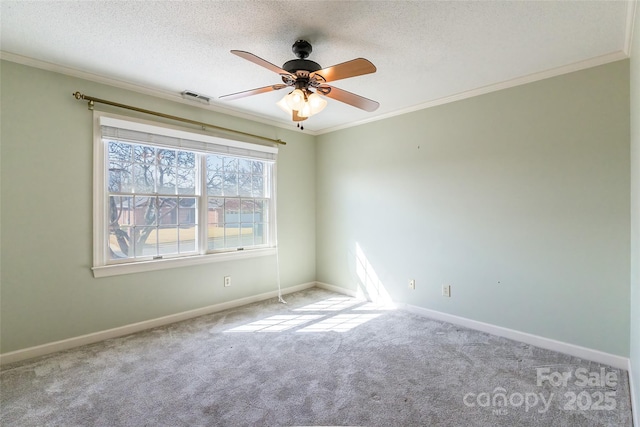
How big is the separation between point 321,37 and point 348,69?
453 mm

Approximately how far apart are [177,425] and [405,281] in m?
2.81

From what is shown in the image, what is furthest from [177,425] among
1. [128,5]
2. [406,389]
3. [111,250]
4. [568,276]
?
[568,276]

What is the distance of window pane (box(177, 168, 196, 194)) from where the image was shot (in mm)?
3445

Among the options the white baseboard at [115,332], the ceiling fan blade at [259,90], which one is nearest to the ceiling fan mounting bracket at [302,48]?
the ceiling fan blade at [259,90]

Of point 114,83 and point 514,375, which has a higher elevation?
point 114,83

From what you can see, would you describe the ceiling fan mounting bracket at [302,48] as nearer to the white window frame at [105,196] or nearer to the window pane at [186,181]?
the white window frame at [105,196]

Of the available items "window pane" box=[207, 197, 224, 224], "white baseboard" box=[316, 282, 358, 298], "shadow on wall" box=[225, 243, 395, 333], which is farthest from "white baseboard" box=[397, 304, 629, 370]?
"window pane" box=[207, 197, 224, 224]

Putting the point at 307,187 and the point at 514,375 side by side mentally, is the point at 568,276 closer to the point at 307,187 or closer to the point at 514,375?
the point at 514,375

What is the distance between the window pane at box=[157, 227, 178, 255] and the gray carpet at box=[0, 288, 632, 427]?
831mm

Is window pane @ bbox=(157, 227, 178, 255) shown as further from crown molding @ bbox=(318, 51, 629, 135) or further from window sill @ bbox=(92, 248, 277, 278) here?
crown molding @ bbox=(318, 51, 629, 135)

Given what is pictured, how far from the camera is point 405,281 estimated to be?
12.4ft

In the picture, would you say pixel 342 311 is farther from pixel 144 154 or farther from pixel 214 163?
pixel 144 154

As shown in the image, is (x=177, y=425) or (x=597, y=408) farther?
(x=597, y=408)

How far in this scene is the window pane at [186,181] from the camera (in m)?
3.45
